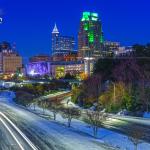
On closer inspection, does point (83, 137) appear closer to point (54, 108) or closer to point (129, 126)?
point (129, 126)

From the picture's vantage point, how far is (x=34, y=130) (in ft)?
177

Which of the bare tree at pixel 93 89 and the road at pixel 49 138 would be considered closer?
the road at pixel 49 138

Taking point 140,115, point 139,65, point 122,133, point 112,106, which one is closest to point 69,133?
point 122,133

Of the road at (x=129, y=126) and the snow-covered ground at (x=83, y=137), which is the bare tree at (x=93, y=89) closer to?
the road at (x=129, y=126)

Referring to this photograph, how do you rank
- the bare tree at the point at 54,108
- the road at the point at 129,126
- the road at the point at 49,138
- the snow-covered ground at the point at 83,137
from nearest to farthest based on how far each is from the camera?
1. the road at the point at 49,138
2. the snow-covered ground at the point at 83,137
3. the road at the point at 129,126
4. the bare tree at the point at 54,108

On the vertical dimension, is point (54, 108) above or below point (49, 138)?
above

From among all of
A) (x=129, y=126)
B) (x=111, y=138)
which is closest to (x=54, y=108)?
(x=129, y=126)

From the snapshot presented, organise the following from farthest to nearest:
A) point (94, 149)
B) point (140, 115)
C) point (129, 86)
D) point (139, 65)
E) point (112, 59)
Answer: point (112, 59) < point (139, 65) < point (129, 86) < point (140, 115) < point (94, 149)

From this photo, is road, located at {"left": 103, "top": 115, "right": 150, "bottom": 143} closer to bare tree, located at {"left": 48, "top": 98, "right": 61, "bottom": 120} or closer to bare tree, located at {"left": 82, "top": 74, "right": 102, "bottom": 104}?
bare tree, located at {"left": 48, "top": 98, "right": 61, "bottom": 120}

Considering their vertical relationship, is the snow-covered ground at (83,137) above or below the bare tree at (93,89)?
below

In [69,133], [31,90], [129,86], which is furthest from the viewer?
[31,90]

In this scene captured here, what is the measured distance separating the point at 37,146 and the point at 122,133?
514 inches

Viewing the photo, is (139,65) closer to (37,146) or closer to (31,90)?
(37,146)

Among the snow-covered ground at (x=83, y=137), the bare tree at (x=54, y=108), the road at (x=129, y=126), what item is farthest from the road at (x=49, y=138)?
the bare tree at (x=54, y=108)
